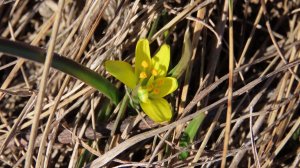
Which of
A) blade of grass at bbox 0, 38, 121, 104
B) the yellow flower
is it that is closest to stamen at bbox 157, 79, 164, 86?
the yellow flower

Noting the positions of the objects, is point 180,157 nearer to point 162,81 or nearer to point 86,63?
point 162,81

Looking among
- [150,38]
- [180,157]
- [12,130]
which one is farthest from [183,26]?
[12,130]

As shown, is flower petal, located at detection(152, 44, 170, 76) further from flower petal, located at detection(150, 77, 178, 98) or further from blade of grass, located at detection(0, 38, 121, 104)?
blade of grass, located at detection(0, 38, 121, 104)

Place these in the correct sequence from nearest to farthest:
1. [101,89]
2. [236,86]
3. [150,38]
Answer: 1. [101,89]
2. [150,38]
3. [236,86]

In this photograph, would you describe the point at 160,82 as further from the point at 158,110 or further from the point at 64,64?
the point at 64,64

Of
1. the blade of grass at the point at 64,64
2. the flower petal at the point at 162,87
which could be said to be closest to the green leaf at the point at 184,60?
the flower petal at the point at 162,87

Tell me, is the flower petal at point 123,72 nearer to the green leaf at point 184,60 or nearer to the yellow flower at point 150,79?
the yellow flower at point 150,79
